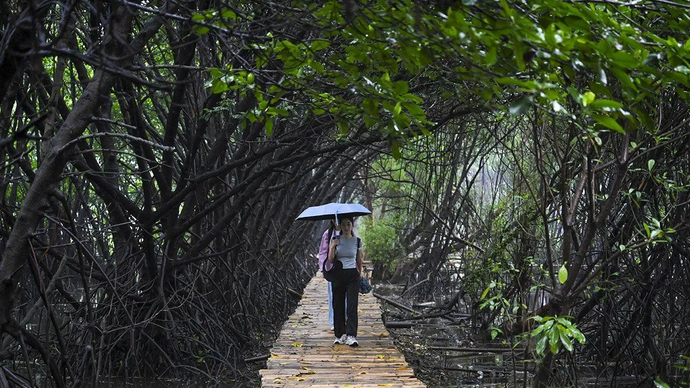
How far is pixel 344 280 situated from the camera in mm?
8180

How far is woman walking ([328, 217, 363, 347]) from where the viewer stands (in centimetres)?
810

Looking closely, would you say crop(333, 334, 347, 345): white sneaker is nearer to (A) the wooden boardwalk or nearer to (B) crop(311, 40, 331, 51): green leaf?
(A) the wooden boardwalk

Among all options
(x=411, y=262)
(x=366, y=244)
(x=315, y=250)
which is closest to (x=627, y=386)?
(x=411, y=262)

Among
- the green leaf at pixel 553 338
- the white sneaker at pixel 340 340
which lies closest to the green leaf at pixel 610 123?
the green leaf at pixel 553 338

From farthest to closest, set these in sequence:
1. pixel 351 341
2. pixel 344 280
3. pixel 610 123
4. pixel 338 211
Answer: pixel 338 211
pixel 344 280
pixel 351 341
pixel 610 123

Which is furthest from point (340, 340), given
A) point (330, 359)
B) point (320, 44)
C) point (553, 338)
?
point (320, 44)

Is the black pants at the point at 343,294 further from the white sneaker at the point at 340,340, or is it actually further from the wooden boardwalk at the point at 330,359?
the wooden boardwalk at the point at 330,359

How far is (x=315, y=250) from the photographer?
26.6 m

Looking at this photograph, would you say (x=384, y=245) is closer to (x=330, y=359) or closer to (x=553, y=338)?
(x=330, y=359)

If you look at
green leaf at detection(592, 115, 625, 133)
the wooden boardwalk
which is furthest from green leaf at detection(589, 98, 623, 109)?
the wooden boardwalk

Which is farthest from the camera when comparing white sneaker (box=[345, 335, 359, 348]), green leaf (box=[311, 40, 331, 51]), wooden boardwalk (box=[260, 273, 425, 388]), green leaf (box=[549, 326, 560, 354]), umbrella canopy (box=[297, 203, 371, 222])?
umbrella canopy (box=[297, 203, 371, 222])

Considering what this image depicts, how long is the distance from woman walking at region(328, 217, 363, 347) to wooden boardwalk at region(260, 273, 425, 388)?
19 centimetres

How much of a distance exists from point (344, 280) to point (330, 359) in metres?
1.08

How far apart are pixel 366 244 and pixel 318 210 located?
539 inches
